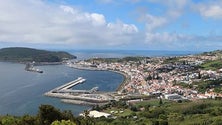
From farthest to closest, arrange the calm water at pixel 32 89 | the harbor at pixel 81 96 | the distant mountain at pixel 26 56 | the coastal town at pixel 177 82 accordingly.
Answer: the distant mountain at pixel 26 56
the coastal town at pixel 177 82
the harbor at pixel 81 96
the calm water at pixel 32 89

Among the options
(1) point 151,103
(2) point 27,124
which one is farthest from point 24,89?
(2) point 27,124

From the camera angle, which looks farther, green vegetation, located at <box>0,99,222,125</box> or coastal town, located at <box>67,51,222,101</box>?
coastal town, located at <box>67,51,222,101</box>

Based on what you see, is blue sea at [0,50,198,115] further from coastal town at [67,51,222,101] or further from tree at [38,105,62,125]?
tree at [38,105,62,125]

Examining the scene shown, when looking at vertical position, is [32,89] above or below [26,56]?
below

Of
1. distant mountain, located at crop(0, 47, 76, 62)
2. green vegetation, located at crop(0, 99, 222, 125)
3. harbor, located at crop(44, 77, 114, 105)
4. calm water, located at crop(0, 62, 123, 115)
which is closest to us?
green vegetation, located at crop(0, 99, 222, 125)

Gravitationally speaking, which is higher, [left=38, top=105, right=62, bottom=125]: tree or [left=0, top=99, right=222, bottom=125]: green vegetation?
[left=38, top=105, right=62, bottom=125]: tree

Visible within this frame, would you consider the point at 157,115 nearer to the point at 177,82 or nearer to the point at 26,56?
the point at 177,82

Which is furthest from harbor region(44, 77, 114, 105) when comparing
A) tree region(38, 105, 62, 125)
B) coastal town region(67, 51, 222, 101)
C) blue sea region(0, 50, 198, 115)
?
tree region(38, 105, 62, 125)

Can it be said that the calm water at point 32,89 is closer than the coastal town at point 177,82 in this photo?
Yes

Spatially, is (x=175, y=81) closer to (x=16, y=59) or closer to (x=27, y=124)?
(x=27, y=124)

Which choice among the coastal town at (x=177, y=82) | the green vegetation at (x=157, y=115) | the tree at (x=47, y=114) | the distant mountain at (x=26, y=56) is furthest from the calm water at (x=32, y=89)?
the distant mountain at (x=26, y=56)

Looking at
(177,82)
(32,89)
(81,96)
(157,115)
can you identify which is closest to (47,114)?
(157,115)

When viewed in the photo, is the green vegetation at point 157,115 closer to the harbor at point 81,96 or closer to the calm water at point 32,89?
the harbor at point 81,96
